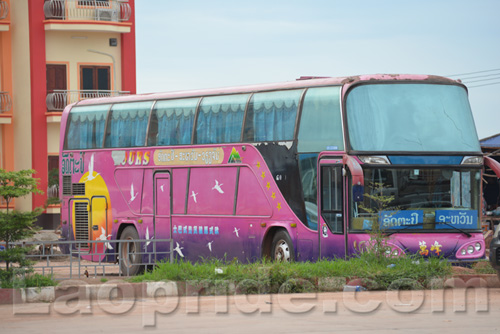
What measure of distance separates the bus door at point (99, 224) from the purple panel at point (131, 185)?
90 cm

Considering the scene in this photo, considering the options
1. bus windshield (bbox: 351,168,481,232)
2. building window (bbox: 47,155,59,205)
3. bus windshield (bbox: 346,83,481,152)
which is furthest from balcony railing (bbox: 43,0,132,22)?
bus windshield (bbox: 351,168,481,232)

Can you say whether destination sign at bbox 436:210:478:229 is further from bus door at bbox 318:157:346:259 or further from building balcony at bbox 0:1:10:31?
building balcony at bbox 0:1:10:31

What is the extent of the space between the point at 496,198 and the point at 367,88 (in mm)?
21684

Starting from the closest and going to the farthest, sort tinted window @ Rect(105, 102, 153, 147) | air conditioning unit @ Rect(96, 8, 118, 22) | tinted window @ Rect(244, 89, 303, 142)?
tinted window @ Rect(244, 89, 303, 142), tinted window @ Rect(105, 102, 153, 147), air conditioning unit @ Rect(96, 8, 118, 22)

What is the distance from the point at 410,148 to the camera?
1930cm

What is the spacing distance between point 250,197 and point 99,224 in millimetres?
6120

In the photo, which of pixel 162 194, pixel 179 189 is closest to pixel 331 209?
pixel 179 189

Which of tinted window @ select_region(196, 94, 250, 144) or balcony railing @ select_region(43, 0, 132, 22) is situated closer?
tinted window @ select_region(196, 94, 250, 144)

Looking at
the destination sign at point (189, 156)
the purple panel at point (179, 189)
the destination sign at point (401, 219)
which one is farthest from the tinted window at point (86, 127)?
the destination sign at point (401, 219)

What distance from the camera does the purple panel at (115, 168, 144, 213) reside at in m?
24.8

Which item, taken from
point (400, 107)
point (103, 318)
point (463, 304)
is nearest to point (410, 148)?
point (400, 107)

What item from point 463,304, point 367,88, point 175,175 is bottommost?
point 463,304

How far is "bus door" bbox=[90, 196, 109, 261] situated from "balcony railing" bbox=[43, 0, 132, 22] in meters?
21.0

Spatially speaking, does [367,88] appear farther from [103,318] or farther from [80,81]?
[80,81]
